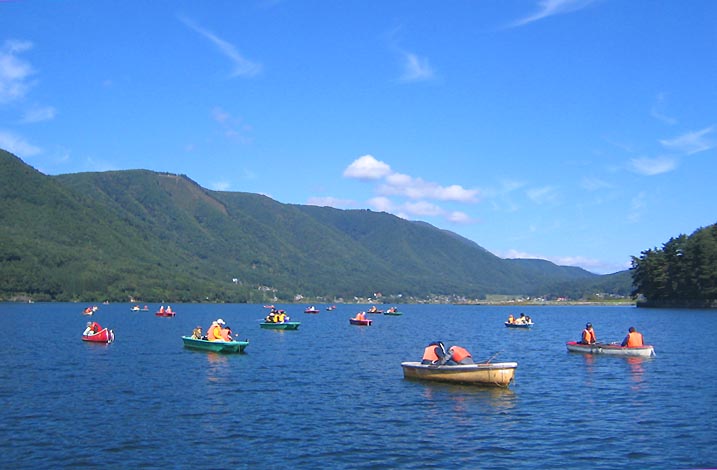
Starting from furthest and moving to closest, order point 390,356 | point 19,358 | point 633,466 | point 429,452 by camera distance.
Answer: point 390,356
point 19,358
point 429,452
point 633,466

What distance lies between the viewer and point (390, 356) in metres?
63.7

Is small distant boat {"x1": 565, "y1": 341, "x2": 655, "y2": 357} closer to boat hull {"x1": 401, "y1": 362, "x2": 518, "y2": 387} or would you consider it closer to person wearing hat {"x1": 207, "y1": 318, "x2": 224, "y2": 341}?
boat hull {"x1": 401, "y1": 362, "x2": 518, "y2": 387}

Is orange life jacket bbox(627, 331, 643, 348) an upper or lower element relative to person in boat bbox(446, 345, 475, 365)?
upper

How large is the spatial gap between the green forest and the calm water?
418ft

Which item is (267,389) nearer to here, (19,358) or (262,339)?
(19,358)

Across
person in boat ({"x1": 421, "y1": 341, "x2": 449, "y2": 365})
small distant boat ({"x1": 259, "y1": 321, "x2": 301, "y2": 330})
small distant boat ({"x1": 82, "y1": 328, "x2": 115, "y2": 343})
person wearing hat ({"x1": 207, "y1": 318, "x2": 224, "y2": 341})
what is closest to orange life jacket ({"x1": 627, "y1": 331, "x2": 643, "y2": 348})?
person in boat ({"x1": 421, "y1": 341, "x2": 449, "y2": 365})

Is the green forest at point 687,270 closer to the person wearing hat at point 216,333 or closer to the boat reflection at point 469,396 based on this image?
the person wearing hat at point 216,333

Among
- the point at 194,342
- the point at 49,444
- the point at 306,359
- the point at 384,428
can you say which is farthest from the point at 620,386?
the point at 194,342

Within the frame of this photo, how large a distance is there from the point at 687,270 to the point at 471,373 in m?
160

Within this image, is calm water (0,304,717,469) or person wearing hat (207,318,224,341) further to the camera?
person wearing hat (207,318,224,341)

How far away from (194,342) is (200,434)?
120 feet

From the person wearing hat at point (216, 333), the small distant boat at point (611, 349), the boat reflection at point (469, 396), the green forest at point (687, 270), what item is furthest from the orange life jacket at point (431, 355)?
the green forest at point (687, 270)

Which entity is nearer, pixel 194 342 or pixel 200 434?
pixel 200 434

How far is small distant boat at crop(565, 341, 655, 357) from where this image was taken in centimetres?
5934
